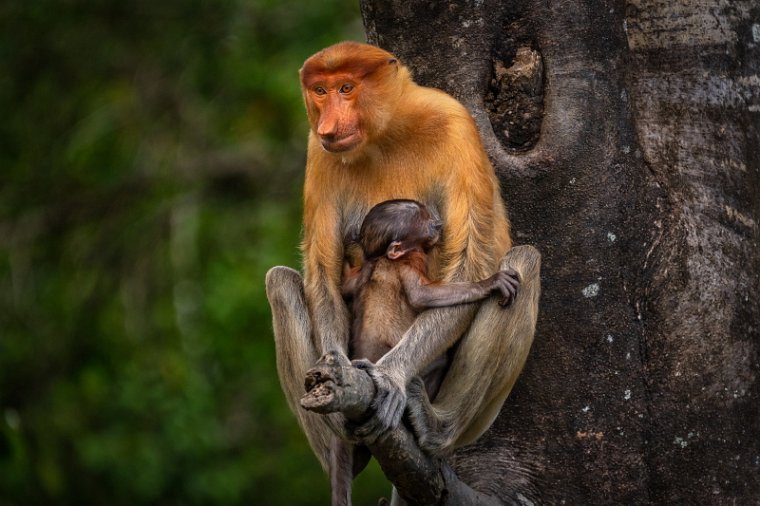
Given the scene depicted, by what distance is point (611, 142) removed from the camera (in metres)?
4.02

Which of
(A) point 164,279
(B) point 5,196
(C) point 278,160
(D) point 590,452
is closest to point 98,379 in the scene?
(A) point 164,279

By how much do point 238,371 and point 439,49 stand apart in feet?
13.8

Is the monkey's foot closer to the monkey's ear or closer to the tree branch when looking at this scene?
the tree branch

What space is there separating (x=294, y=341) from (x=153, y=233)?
373 cm

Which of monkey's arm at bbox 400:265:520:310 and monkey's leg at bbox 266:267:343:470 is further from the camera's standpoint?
monkey's leg at bbox 266:267:343:470

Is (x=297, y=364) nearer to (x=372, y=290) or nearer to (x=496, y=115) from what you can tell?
(x=372, y=290)

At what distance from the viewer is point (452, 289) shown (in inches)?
148

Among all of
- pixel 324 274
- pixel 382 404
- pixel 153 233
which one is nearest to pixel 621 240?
pixel 324 274

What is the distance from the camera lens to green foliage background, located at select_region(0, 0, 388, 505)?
7.06m

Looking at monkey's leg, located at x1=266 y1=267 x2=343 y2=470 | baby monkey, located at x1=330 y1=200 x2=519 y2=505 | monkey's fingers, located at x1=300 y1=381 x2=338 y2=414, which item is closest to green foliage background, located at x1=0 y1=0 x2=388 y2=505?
monkey's leg, located at x1=266 y1=267 x2=343 y2=470

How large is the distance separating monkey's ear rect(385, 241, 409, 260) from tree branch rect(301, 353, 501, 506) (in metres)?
0.58

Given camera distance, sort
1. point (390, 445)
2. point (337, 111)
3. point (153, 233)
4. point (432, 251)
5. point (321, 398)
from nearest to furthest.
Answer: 1. point (321, 398)
2. point (390, 445)
3. point (337, 111)
4. point (432, 251)
5. point (153, 233)

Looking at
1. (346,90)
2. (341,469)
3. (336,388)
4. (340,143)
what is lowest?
(341,469)

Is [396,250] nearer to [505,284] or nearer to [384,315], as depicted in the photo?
[384,315]
